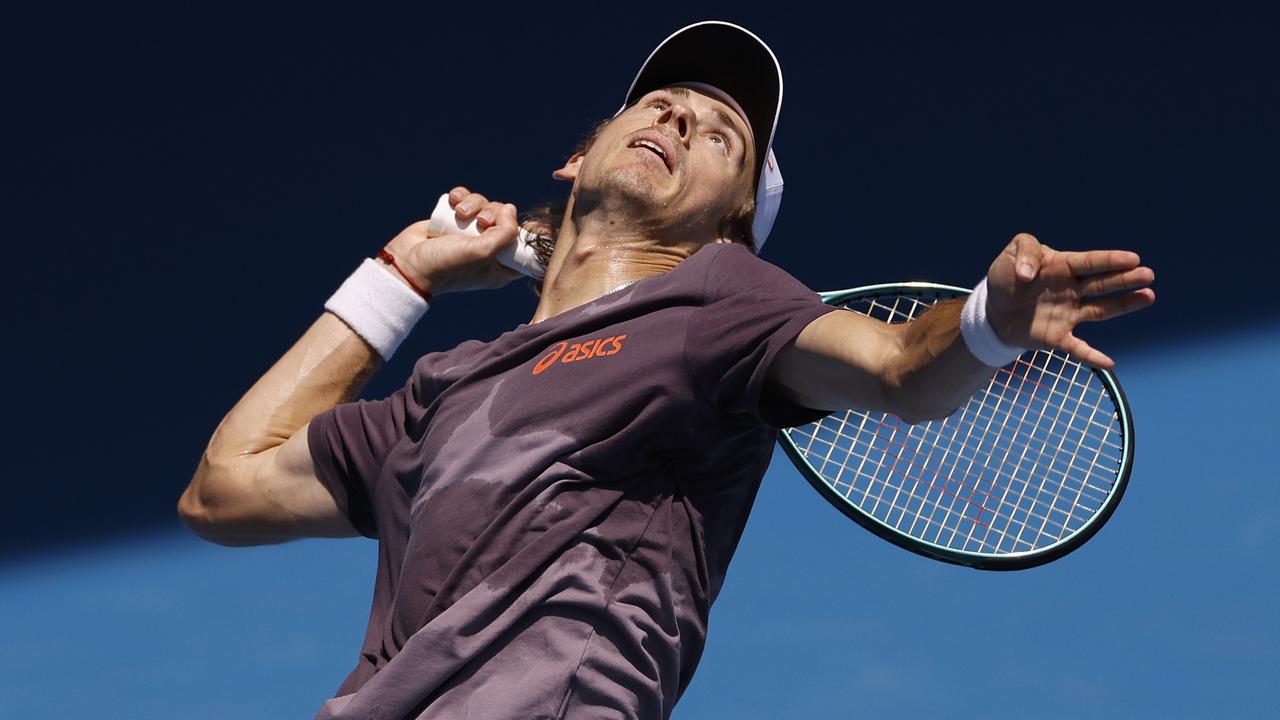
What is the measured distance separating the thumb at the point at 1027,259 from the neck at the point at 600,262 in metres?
0.77

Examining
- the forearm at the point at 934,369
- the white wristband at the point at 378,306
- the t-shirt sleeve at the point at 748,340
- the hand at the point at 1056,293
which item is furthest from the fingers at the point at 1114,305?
the white wristband at the point at 378,306

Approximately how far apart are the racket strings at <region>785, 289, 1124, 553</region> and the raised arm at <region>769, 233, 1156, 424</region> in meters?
0.71

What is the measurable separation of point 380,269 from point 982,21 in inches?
87.2

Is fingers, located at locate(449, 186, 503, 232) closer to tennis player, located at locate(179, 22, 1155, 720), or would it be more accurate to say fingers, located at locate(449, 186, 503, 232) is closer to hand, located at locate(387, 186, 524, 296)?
hand, located at locate(387, 186, 524, 296)

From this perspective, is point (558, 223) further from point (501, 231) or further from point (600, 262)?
point (600, 262)

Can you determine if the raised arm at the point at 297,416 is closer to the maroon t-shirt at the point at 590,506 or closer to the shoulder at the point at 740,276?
the maroon t-shirt at the point at 590,506

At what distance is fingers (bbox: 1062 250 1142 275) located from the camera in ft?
4.82

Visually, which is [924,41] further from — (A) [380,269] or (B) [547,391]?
(B) [547,391]

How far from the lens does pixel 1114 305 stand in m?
1.51

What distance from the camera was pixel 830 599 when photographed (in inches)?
142

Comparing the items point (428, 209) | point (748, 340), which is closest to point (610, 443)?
point (748, 340)

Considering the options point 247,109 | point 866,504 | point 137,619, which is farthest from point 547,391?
point 247,109

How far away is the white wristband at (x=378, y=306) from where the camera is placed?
99.5 inches

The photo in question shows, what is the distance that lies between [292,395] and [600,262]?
493 millimetres
